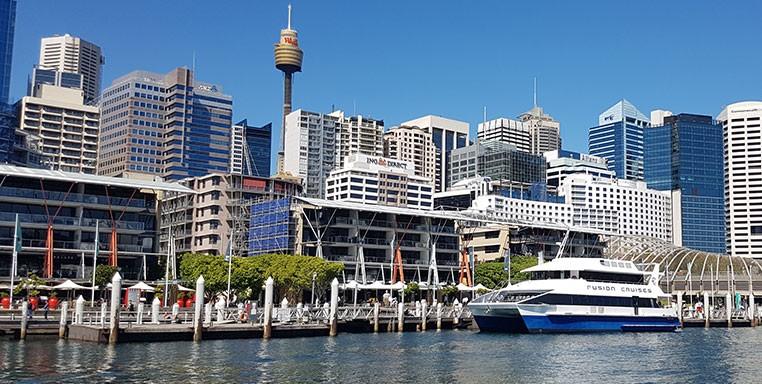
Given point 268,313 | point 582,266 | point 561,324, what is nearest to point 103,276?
point 268,313

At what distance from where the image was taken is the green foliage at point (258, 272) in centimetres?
11531

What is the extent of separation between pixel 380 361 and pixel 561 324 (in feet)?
114

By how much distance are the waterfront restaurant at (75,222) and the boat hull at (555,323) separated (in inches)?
2116

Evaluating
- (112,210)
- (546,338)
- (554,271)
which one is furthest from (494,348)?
(112,210)

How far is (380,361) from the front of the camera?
63188 mm

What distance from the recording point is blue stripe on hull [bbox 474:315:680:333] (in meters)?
91.9

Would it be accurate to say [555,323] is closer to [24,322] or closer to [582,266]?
[582,266]

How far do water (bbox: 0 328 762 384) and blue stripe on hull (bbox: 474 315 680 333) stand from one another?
22.8ft

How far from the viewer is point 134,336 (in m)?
70.8

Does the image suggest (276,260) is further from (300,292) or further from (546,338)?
(546,338)

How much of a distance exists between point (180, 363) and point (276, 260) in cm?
6410

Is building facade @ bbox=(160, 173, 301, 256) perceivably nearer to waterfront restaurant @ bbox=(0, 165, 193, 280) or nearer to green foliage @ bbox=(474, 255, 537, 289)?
waterfront restaurant @ bbox=(0, 165, 193, 280)

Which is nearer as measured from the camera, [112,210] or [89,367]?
[89,367]

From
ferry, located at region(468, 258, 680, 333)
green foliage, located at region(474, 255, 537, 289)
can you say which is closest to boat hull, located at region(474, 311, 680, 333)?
ferry, located at region(468, 258, 680, 333)
